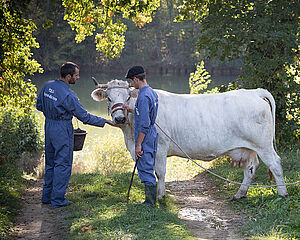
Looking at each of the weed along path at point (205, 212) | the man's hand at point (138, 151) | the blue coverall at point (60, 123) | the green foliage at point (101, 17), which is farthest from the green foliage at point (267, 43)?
the man's hand at point (138, 151)

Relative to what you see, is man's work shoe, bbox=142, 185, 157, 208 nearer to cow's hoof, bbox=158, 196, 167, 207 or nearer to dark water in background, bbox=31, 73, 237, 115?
cow's hoof, bbox=158, 196, 167, 207

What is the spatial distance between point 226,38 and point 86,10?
3420mm

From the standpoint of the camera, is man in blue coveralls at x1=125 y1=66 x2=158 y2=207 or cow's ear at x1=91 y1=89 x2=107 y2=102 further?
cow's ear at x1=91 y1=89 x2=107 y2=102

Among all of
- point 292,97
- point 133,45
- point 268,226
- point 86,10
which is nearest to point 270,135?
point 268,226

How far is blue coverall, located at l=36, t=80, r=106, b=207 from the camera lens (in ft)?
19.2

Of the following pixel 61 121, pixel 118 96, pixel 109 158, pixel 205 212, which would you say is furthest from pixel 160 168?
pixel 109 158

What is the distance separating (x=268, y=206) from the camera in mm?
5590

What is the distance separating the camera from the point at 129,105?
6.62m

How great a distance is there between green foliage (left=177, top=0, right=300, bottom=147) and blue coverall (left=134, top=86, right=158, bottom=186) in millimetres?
3601

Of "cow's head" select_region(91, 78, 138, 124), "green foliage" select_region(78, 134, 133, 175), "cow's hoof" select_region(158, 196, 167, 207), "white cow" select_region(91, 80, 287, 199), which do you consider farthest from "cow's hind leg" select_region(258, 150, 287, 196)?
"green foliage" select_region(78, 134, 133, 175)

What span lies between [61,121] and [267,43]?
16.7 ft

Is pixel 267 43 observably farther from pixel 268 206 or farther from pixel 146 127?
pixel 146 127

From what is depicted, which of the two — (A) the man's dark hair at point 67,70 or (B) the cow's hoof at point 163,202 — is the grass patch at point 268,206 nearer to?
(B) the cow's hoof at point 163,202

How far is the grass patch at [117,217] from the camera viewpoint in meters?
4.45
